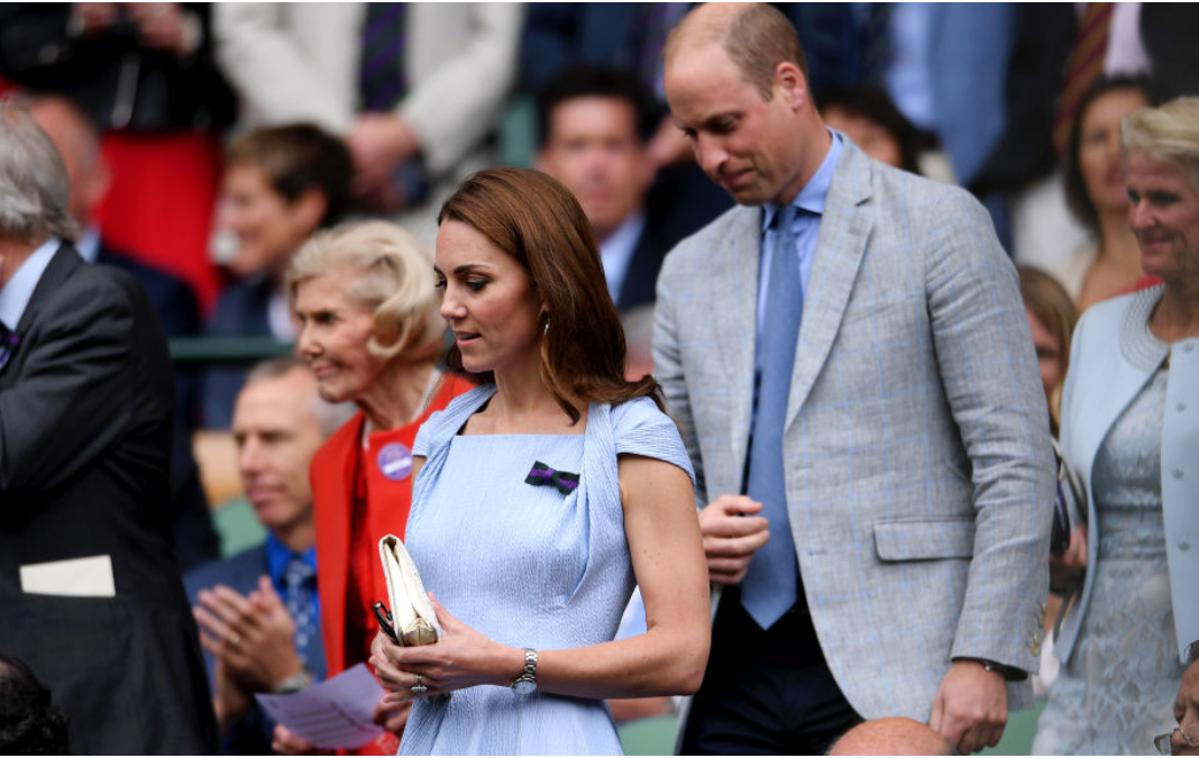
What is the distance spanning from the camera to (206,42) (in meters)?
6.66

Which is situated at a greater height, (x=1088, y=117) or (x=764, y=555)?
(x=1088, y=117)

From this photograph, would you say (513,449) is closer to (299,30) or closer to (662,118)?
(662,118)

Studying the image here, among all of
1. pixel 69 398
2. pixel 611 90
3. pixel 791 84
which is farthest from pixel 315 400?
pixel 791 84

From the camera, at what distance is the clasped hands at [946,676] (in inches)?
133

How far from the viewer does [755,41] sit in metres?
3.63

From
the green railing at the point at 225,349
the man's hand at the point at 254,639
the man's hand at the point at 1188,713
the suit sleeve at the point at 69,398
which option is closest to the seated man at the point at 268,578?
the man's hand at the point at 254,639

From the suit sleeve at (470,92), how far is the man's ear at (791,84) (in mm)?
2915

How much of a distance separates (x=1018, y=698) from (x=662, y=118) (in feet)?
10.1

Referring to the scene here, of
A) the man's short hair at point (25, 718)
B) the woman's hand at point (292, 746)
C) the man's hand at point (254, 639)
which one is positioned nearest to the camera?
the man's short hair at point (25, 718)

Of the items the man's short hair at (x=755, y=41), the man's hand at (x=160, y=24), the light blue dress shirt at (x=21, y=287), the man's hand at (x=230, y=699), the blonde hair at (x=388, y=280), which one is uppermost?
the man's hand at (x=160, y=24)

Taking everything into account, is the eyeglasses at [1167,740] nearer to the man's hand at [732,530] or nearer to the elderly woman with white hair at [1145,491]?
the elderly woman with white hair at [1145,491]

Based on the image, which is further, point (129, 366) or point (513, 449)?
point (129, 366)

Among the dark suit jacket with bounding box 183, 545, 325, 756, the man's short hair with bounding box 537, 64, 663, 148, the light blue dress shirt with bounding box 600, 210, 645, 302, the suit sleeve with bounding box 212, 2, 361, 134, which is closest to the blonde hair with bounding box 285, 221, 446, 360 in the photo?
the dark suit jacket with bounding box 183, 545, 325, 756

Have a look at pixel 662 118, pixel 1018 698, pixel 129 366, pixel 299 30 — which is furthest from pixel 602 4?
pixel 1018 698
